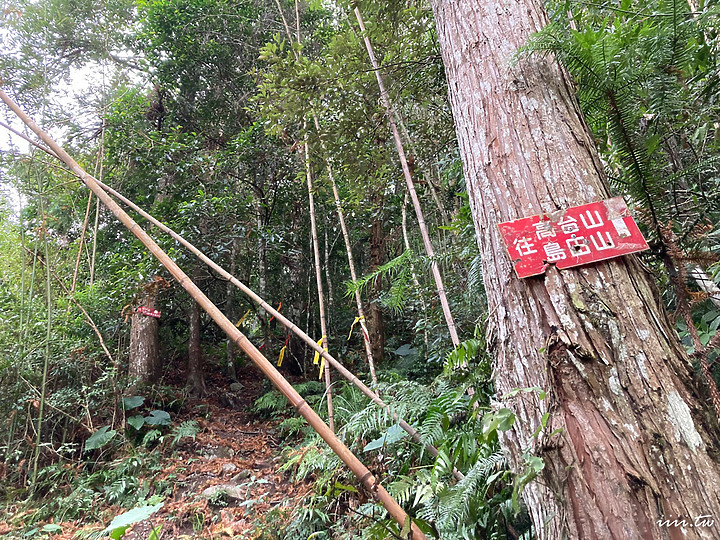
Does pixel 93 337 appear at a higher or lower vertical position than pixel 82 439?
higher

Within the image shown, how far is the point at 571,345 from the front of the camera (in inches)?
34.4

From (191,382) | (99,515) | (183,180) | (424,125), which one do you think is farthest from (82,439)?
(424,125)

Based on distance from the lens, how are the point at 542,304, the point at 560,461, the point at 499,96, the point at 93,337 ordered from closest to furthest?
the point at 560,461
the point at 542,304
the point at 499,96
the point at 93,337

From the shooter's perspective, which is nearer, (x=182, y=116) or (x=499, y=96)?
(x=499, y=96)

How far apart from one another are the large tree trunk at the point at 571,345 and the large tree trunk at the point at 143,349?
15.5 ft

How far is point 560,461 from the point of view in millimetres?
811

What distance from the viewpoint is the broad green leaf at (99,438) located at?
356cm

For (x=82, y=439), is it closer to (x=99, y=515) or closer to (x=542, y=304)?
(x=99, y=515)

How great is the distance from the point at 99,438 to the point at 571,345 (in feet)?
14.1

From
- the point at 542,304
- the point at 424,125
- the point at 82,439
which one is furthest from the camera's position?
the point at 82,439

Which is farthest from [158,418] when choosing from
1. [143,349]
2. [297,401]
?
[297,401]

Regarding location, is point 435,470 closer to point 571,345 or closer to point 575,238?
point 571,345

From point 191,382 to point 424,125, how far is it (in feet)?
14.7

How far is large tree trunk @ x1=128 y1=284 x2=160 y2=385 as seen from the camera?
4794 millimetres
